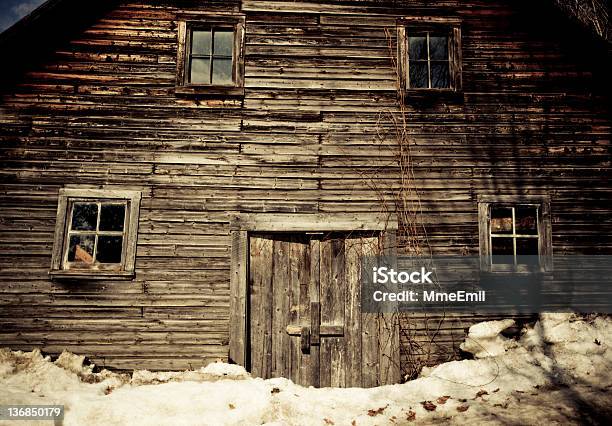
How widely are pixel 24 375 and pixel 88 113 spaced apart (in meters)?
Answer: 3.90

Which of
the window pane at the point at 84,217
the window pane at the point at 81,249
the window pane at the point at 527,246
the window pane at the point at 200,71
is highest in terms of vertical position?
the window pane at the point at 200,71

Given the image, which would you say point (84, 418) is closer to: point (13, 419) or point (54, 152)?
point (13, 419)

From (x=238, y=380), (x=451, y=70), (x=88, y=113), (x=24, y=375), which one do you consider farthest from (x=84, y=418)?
(x=451, y=70)

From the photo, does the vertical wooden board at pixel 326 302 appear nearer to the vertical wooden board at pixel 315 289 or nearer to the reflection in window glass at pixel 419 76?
the vertical wooden board at pixel 315 289

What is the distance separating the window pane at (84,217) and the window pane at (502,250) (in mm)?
6259

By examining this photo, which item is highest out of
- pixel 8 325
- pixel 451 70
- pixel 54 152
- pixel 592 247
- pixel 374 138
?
pixel 451 70

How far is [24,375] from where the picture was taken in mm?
5781

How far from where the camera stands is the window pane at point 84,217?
6.54 metres

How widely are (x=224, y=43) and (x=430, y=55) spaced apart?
3471 millimetres

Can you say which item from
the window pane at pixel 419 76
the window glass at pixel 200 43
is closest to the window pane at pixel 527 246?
the window pane at pixel 419 76

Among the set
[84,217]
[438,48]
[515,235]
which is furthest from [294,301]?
[438,48]

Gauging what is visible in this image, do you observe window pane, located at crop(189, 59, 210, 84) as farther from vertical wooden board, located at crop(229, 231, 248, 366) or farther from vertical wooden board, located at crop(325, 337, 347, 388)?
vertical wooden board, located at crop(325, 337, 347, 388)

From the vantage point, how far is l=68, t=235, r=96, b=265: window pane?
21.2 ft

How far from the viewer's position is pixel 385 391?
5.88 meters
